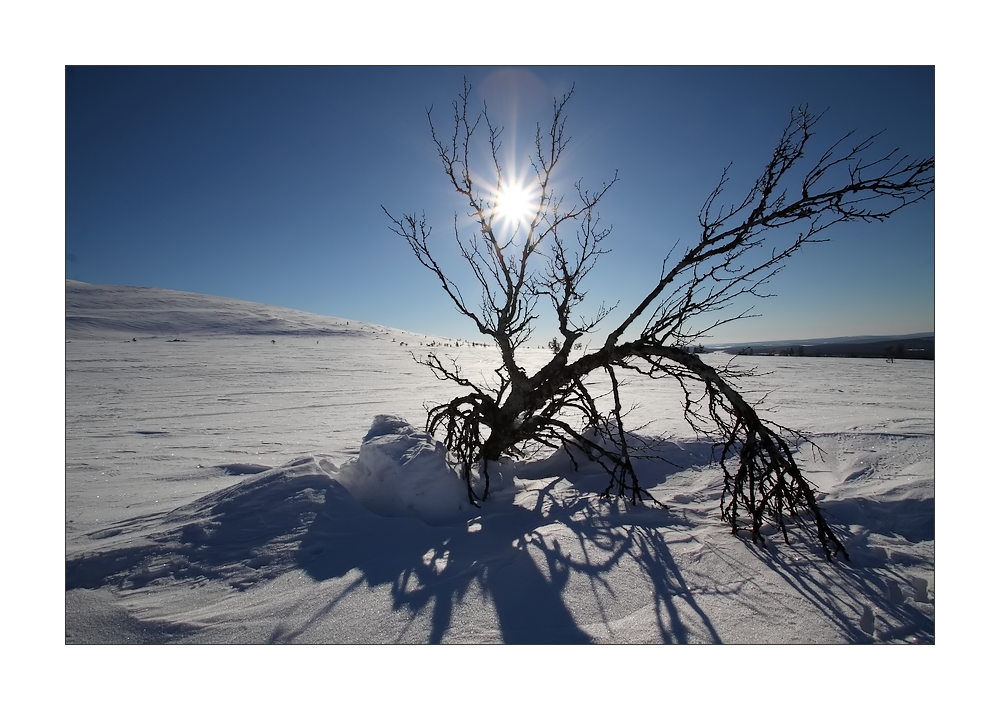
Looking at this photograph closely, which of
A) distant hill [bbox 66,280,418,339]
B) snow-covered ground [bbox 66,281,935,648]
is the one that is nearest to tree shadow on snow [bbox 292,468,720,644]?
snow-covered ground [bbox 66,281,935,648]

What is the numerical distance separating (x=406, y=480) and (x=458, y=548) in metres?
0.74

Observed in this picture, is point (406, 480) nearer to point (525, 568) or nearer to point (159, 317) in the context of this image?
point (525, 568)

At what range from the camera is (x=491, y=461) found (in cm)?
392

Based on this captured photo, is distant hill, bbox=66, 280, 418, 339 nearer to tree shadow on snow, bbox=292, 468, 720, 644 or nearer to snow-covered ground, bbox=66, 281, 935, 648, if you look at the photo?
snow-covered ground, bbox=66, 281, 935, 648

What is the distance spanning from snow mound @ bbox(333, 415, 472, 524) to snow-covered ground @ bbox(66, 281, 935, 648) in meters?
0.01

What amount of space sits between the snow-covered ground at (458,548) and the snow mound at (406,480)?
0.01 meters

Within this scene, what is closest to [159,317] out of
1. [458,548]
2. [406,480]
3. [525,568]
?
[406,480]

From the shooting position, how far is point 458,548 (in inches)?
94.9

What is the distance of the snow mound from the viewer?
9.63 feet

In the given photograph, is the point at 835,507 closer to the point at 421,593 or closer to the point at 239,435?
the point at 421,593

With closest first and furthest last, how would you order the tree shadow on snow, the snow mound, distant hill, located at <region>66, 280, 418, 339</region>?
the tree shadow on snow
the snow mound
distant hill, located at <region>66, 280, 418, 339</region>

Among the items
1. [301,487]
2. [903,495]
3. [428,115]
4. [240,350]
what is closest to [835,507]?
[903,495]

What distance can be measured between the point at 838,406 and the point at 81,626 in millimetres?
7780

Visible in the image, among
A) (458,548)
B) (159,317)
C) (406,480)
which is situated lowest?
(458,548)
